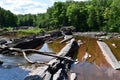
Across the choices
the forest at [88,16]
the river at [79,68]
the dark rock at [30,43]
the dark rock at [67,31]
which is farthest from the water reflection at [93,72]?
the forest at [88,16]

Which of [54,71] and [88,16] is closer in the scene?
[54,71]

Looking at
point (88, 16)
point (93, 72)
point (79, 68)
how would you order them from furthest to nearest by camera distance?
point (88, 16), point (79, 68), point (93, 72)

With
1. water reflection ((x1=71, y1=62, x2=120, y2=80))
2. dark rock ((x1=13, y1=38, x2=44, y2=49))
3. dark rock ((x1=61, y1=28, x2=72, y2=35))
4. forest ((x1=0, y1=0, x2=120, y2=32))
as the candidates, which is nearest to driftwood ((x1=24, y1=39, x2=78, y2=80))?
water reflection ((x1=71, y1=62, x2=120, y2=80))

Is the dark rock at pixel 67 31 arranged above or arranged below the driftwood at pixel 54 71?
below

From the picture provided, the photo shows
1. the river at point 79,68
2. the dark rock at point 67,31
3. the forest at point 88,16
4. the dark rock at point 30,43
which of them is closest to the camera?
the river at point 79,68

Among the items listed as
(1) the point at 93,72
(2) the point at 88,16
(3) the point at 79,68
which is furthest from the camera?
(2) the point at 88,16

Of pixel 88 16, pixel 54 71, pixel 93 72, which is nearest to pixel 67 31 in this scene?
pixel 88 16

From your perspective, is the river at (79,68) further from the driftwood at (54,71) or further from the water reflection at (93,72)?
the driftwood at (54,71)

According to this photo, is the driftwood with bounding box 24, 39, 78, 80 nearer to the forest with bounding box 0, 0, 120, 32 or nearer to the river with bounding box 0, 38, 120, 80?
the river with bounding box 0, 38, 120, 80

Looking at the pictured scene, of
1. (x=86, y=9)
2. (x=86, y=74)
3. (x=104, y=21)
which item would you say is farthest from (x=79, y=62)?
(x=86, y=9)

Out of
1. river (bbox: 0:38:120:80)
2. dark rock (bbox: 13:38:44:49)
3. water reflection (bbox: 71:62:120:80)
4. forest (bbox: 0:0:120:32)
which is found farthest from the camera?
forest (bbox: 0:0:120:32)

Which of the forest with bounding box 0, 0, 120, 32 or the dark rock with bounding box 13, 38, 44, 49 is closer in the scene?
the dark rock with bounding box 13, 38, 44, 49

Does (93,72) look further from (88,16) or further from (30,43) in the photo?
(88,16)

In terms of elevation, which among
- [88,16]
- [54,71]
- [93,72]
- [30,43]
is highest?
[88,16]
